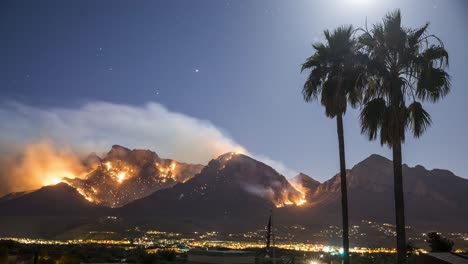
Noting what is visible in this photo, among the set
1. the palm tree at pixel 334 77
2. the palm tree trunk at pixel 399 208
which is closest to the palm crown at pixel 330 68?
the palm tree at pixel 334 77

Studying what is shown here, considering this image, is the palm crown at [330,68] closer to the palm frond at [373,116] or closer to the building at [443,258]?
the palm frond at [373,116]

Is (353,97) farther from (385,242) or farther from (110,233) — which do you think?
(110,233)

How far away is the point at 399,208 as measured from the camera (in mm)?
18250

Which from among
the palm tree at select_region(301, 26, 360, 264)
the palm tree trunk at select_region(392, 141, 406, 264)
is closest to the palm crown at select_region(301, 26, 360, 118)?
the palm tree at select_region(301, 26, 360, 264)

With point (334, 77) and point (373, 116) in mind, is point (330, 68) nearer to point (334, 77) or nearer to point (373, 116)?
point (334, 77)

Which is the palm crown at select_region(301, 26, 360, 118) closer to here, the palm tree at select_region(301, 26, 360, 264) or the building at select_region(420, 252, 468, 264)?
the palm tree at select_region(301, 26, 360, 264)

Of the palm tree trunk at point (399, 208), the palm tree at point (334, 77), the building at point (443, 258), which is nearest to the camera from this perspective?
the building at point (443, 258)

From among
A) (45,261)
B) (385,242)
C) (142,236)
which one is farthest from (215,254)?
(142,236)

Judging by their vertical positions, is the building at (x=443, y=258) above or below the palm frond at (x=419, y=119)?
below

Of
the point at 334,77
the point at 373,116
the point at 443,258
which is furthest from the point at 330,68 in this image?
the point at 443,258

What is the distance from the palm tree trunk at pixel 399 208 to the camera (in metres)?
17.9

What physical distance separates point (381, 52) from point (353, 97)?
3.29 m

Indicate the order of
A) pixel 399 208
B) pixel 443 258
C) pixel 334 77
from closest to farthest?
pixel 443 258 → pixel 399 208 → pixel 334 77

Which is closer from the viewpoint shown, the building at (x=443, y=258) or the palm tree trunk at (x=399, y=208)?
the building at (x=443, y=258)
